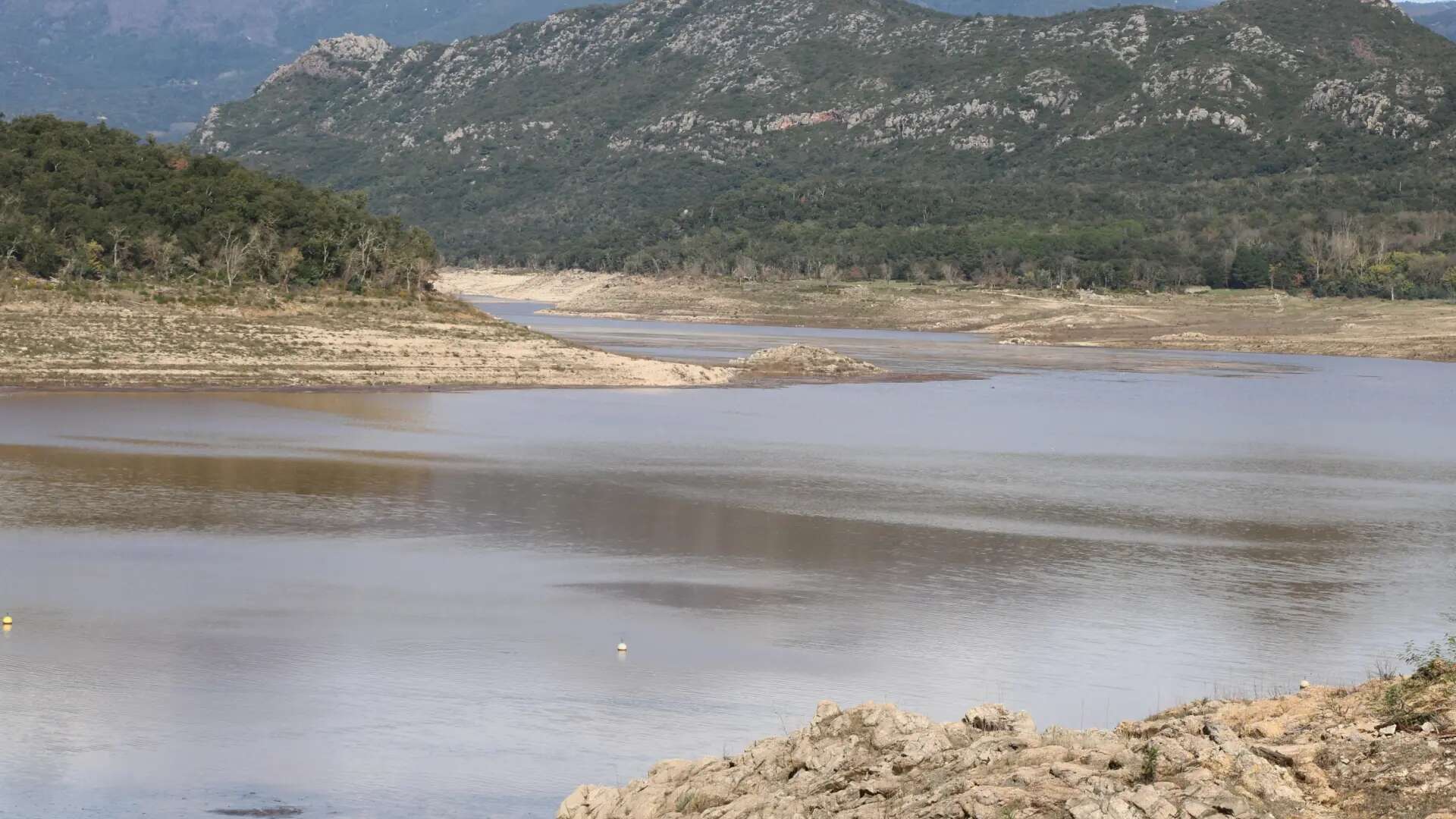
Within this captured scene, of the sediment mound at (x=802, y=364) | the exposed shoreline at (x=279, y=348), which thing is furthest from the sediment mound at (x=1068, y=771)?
Result: the sediment mound at (x=802, y=364)

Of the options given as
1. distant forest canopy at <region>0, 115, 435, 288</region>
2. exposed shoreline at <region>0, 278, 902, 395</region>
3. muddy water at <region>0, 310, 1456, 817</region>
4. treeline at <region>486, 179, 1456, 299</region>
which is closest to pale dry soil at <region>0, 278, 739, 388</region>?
exposed shoreline at <region>0, 278, 902, 395</region>

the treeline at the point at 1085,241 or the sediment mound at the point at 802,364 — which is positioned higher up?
the treeline at the point at 1085,241

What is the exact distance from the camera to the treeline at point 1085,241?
147 metres

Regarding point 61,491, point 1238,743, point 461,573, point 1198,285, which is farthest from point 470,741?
point 1198,285

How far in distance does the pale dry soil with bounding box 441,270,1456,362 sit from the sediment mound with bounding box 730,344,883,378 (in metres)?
39.3

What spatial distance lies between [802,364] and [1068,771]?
208 feet

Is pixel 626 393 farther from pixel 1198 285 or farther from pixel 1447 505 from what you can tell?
pixel 1198 285

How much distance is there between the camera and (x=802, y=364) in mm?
74938

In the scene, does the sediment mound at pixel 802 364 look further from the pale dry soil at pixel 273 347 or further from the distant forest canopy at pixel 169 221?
the distant forest canopy at pixel 169 221

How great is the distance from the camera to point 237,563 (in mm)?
24516

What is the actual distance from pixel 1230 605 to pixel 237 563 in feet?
44.9

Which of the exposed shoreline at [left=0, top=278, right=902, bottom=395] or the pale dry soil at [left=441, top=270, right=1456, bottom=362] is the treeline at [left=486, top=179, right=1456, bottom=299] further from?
the exposed shoreline at [left=0, top=278, right=902, bottom=395]

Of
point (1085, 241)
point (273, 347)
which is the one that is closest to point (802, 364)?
point (273, 347)

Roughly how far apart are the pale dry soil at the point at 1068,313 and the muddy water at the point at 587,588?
206 feet
